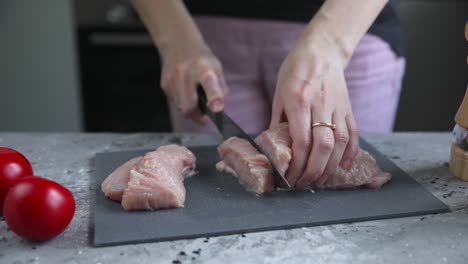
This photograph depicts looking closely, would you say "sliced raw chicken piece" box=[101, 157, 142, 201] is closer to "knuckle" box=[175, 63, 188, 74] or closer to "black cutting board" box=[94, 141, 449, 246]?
"black cutting board" box=[94, 141, 449, 246]

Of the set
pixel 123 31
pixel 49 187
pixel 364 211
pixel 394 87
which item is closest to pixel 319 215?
pixel 364 211

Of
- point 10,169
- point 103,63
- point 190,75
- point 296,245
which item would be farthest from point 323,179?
point 103,63

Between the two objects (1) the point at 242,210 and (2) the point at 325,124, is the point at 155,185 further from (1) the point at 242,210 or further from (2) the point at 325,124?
(2) the point at 325,124

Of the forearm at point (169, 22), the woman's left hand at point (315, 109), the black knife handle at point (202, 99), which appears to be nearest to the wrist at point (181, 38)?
the forearm at point (169, 22)

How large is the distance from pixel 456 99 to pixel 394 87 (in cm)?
156

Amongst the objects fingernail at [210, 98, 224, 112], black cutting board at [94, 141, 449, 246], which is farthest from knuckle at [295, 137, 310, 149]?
fingernail at [210, 98, 224, 112]

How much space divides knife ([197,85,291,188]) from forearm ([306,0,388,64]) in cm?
29

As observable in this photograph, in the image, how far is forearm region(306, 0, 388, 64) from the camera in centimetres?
136

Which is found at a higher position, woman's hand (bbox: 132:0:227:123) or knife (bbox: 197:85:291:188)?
woman's hand (bbox: 132:0:227:123)

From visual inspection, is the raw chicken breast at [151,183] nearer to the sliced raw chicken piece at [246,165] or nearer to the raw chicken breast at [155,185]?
the raw chicken breast at [155,185]

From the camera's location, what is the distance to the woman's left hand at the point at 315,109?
1.22m

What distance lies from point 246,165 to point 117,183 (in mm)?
273

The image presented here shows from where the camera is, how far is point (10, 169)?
113 centimetres

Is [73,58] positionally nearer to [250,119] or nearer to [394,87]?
[250,119]
